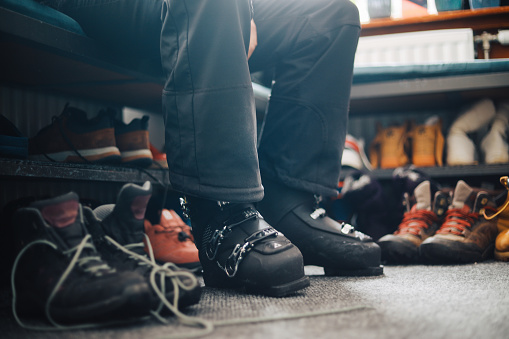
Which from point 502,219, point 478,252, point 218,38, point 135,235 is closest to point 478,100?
point 502,219

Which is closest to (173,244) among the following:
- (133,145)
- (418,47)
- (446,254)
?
(133,145)

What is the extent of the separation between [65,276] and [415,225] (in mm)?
1016

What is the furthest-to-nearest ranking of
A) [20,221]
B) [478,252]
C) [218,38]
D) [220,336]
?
[478,252] → [218,38] → [20,221] → [220,336]

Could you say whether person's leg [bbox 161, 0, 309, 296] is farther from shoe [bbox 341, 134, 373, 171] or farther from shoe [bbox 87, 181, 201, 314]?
shoe [bbox 341, 134, 373, 171]

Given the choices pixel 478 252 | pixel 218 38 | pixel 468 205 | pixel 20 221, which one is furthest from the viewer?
pixel 468 205

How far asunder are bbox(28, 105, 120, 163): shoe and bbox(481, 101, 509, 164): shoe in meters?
1.41

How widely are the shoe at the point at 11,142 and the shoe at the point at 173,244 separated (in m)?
0.40

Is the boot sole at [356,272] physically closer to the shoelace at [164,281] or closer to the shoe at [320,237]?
the shoe at [320,237]

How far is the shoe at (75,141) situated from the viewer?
1.03 meters

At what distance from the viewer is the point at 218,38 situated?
0.72 meters

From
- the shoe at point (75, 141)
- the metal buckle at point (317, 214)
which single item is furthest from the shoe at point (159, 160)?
the metal buckle at point (317, 214)

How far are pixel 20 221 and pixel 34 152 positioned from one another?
500mm

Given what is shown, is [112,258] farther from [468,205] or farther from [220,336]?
[468,205]

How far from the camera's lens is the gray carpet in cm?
48
